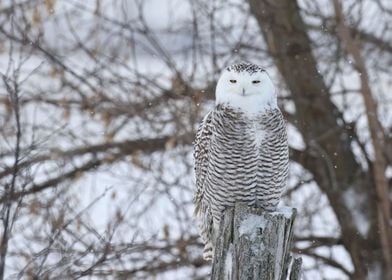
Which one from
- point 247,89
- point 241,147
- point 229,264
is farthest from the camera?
point 241,147

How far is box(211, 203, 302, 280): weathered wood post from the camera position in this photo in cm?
384

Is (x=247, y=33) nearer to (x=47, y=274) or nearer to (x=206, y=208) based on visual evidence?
(x=206, y=208)

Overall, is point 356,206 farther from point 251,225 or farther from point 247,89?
point 251,225

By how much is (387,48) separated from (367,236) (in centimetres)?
183

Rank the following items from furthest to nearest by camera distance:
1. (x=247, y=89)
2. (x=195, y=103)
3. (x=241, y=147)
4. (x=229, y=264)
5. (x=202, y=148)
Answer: (x=195, y=103) < (x=202, y=148) < (x=241, y=147) < (x=247, y=89) < (x=229, y=264)

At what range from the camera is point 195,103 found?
834cm

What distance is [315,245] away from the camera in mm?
9133

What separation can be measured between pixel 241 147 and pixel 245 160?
10 cm

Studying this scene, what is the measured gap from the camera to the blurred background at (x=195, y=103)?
8.51 metres

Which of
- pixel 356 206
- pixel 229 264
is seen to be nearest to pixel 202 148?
pixel 229 264

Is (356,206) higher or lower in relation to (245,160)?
higher

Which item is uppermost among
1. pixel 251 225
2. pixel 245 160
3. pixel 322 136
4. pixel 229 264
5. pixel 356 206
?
pixel 322 136

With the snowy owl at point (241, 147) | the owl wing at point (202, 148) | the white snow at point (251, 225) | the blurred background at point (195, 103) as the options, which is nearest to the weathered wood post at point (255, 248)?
the white snow at point (251, 225)

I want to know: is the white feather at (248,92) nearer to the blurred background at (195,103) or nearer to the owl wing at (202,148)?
the owl wing at (202,148)
